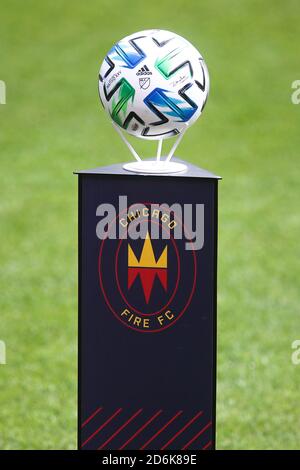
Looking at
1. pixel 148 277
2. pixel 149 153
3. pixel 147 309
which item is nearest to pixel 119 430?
pixel 147 309

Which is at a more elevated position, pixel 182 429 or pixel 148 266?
pixel 148 266

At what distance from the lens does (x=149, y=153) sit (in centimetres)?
1038

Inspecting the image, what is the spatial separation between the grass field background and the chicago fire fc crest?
5.52 ft

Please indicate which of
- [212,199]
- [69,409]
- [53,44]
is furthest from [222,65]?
[212,199]

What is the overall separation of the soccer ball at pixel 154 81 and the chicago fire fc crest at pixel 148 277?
1.71ft

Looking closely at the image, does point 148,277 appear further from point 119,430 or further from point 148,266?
Answer: point 119,430

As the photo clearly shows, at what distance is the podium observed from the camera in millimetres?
3732

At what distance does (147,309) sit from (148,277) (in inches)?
6.3

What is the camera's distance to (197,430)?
3.89 m

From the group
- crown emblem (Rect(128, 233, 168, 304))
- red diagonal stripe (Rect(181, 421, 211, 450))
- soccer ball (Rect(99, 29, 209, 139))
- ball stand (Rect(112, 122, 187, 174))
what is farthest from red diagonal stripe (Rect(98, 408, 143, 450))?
soccer ball (Rect(99, 29, 209, 139))

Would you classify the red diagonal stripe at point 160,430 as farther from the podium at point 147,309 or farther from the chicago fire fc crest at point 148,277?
the chicago fire fc crest at point 148,277

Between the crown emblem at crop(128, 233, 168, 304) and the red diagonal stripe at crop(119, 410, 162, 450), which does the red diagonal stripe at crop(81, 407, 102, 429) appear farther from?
the crown emblem at crop(128, 233, 168, 304)

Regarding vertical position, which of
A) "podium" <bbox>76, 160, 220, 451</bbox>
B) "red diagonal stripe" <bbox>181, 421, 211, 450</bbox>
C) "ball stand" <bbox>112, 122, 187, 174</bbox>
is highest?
"ball stand" <bbox>112, 122, 187, 174</bbox>
